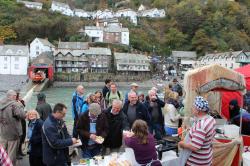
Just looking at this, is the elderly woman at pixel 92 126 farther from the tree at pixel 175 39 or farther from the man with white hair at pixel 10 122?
the tree at pixel 175 39

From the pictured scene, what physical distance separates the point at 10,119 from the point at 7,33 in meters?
88.3

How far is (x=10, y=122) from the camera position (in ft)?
20.3

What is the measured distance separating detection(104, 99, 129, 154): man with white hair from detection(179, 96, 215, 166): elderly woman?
1824mm

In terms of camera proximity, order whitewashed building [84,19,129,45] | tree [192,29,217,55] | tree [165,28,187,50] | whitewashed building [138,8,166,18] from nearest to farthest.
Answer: whitewashed building [84,19,129,45] < tree [192,29,217,55] < tree [165,28,187,50] < whitewashed building [138,8,166,18]

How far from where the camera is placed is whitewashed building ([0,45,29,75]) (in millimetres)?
73875

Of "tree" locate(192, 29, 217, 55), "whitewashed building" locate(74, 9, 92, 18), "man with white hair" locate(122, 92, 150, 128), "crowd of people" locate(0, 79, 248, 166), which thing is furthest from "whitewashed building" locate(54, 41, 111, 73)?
"man with white hair" locate(122, 92, 150, 128)

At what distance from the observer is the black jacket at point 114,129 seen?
6.35 metres

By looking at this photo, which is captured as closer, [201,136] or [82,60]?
[201,136]

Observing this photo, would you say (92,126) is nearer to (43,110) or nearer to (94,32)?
(43,110)

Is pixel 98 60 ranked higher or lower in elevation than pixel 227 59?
lower

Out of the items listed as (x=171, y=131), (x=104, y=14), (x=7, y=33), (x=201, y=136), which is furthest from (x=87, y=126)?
(x=104, y=14)

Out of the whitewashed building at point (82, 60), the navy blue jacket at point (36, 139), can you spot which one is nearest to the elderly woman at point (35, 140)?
the navy blue jacket at point (36, 139)

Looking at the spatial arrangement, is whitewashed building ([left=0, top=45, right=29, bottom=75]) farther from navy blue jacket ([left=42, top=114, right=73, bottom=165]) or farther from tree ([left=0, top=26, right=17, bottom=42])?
navy blue jacket ([left=42, top=114, right=73, bottom=165])

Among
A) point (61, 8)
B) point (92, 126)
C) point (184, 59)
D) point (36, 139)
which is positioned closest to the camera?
point (36, 139)
